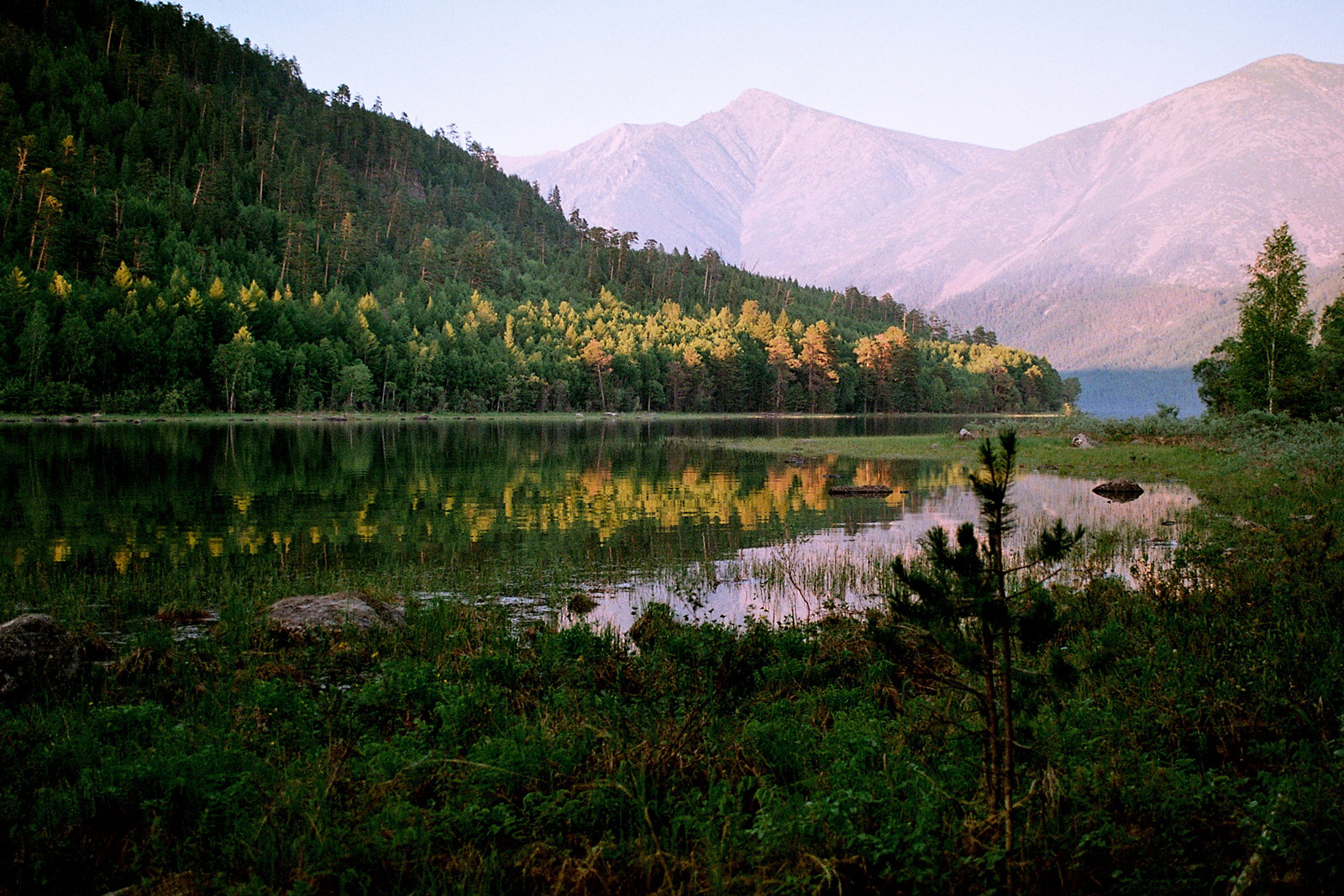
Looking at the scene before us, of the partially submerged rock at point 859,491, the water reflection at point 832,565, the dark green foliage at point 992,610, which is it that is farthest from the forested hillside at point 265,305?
the dark green foliage at point 992,610

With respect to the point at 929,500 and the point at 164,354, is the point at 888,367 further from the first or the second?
the point at 929,500

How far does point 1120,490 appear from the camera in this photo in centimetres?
3319

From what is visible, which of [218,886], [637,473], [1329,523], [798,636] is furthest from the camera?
[637,473]

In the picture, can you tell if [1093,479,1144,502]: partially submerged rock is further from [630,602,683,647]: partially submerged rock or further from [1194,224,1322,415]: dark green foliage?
[1194,224,1322,415]: dark green foliage

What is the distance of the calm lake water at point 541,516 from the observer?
1834 centimetres

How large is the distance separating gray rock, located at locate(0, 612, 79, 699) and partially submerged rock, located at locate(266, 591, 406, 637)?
8.61ft

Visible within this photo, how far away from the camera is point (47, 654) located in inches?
381

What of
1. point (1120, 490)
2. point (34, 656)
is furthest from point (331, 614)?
point (1120, 490)

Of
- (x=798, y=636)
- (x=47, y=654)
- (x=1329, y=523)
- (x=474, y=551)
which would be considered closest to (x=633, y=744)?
(x=798, y=636)

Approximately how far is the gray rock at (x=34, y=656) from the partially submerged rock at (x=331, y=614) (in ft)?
8.61

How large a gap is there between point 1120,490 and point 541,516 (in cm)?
2279

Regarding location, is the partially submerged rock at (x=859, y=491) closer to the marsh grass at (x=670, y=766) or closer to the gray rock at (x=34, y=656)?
the marsh grass at (x=670, y=766)

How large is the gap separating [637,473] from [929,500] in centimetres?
1558

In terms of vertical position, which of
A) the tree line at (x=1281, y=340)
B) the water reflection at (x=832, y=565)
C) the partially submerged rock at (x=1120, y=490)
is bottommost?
the water reflection at (x=832, y=565)
